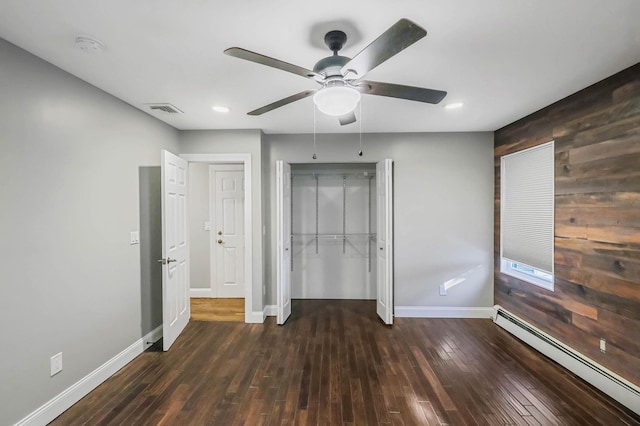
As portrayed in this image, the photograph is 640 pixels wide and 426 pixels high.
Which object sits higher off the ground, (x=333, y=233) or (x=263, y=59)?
(x=263, y=59)

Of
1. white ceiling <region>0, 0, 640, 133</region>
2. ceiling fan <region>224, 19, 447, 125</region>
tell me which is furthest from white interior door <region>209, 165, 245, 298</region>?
ceiling fan <region>224, 19, 447, 125</region>

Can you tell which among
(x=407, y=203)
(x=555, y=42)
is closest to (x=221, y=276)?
(x=407, y=203)

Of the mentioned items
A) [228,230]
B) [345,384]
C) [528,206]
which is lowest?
[345,384]

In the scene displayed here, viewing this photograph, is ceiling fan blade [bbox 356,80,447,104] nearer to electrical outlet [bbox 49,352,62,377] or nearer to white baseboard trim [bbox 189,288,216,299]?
electrical outlet [bbox 49,352,62,377]

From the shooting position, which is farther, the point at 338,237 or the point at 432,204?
the point at 338,237

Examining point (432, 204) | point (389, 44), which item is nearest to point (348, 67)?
point (389, 44)

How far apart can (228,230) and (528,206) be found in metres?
4.19

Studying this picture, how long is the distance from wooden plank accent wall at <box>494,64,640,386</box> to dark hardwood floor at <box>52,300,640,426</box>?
0.46m

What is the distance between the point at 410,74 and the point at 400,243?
232cm

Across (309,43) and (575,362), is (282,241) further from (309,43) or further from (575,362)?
(575,362)

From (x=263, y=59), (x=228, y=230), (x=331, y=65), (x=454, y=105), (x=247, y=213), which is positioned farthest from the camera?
(x=228, y=230)

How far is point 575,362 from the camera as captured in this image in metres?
2.45

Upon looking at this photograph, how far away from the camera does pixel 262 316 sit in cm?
356

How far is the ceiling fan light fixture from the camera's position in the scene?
55.1 inches
